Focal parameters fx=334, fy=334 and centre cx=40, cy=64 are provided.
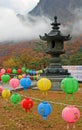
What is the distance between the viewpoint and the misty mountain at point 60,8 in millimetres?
129375

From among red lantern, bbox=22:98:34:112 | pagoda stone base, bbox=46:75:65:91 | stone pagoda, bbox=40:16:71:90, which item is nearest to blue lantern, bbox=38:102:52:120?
red lantern, bbox=22:98:34:112

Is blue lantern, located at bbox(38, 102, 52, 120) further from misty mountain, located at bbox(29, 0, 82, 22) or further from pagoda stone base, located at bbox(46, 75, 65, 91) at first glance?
misty mountain, located at bbox(29, 0, 82, 22)

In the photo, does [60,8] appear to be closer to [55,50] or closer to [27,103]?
[55,50]

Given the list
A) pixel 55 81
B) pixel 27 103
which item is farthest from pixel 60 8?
pixel 27 103

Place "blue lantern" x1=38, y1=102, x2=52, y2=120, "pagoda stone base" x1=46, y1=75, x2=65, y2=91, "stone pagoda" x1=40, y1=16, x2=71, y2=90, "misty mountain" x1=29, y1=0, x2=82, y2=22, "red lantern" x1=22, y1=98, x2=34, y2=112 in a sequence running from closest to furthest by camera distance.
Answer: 1. "blue lantern" x1=38, y1=102, x2=52, y2=120
2. "red lantern" x1=22, y1=98, x2=34, y2=112
3. "pagoda stone base" x1=46, y1=75, x2=65, y2=91
4. "stone pagoda" x1=40, y1=16, x2=71, y2=90
5. "misty mountain" x1=29, y1=0, x2=82, y2=22

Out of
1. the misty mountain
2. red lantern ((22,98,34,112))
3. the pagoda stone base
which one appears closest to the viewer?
red lantern ((22,98,34,112))

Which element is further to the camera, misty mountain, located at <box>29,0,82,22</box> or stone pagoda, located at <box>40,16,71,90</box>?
misty mountain, located at <box>29,0,82,22</box>

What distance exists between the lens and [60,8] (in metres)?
134

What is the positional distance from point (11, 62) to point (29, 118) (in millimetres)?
37407

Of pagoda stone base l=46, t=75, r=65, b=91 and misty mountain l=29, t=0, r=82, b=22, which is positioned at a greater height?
misty mountain l=29, t=0, r=82, b=22

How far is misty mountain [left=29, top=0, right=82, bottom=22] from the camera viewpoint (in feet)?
424

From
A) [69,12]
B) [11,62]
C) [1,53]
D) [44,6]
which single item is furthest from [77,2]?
[11,62]

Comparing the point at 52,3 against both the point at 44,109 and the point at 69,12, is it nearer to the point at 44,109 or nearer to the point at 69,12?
the point at 69,12

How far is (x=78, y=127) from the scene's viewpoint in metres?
10.6
